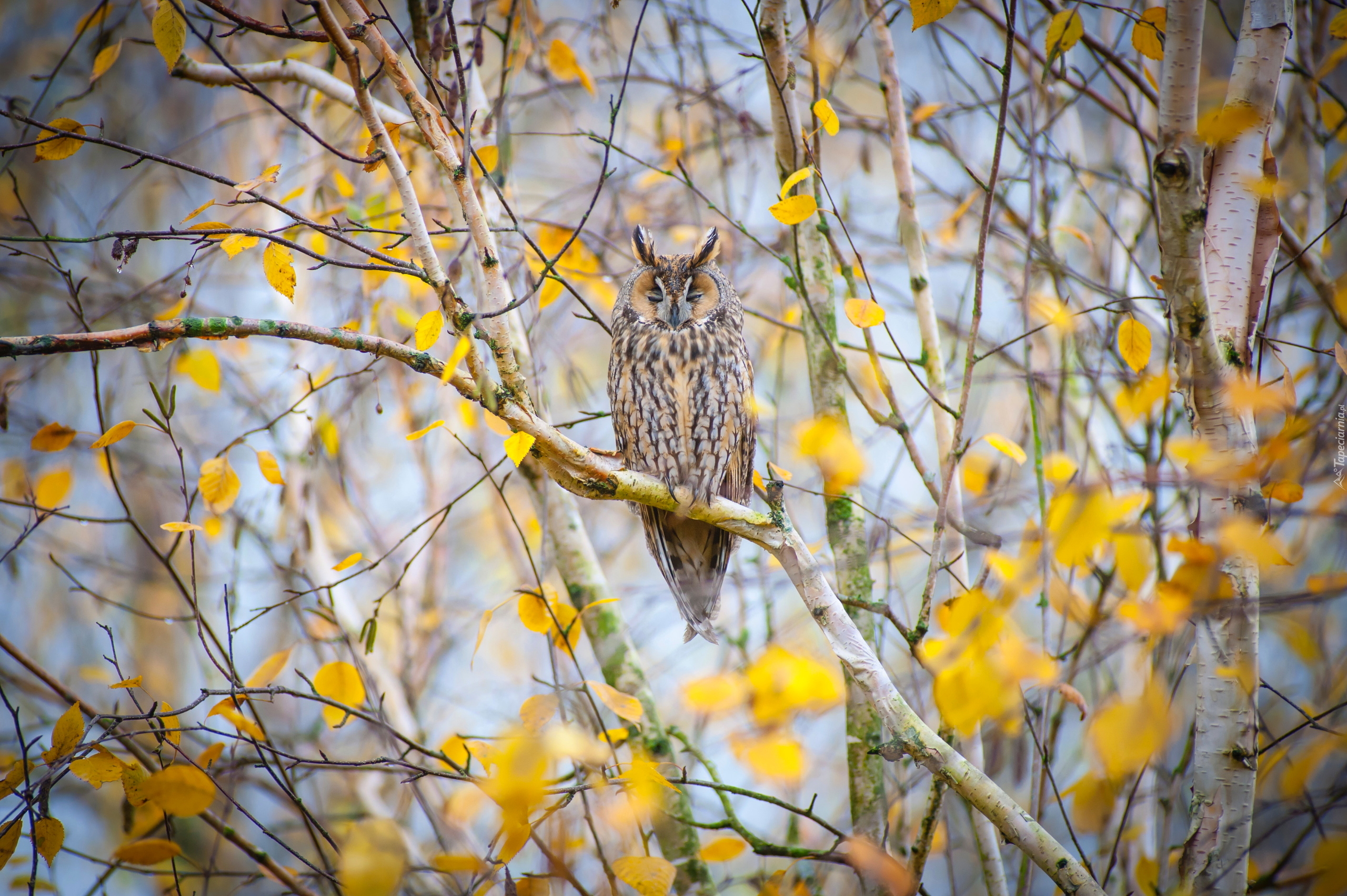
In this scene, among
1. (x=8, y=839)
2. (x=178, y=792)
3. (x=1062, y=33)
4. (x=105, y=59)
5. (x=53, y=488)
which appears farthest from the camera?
(x=53, y=488)

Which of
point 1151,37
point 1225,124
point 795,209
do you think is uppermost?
point 1151,37

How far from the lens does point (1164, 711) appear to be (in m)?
1.12

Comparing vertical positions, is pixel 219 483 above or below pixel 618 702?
above

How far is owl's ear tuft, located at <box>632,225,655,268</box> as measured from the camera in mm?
2893

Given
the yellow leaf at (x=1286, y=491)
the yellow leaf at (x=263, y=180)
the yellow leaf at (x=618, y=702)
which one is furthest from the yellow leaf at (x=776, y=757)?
the yellow leaf at (x=263, y=180)

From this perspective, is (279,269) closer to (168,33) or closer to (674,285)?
(168,33)

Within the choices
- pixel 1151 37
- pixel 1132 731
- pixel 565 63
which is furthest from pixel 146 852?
pixel 1151 37

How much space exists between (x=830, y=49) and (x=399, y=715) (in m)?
3.80

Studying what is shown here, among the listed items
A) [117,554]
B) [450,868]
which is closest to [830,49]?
[450,868]

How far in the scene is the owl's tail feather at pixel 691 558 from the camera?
286 cm

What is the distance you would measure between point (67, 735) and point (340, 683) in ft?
2.01

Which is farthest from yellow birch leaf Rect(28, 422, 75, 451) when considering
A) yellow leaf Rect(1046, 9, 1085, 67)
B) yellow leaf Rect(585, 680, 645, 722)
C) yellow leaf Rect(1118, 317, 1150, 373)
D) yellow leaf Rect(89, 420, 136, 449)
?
yellow leaf Rect(1118, 317, 1150, 373)

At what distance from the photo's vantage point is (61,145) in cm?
181

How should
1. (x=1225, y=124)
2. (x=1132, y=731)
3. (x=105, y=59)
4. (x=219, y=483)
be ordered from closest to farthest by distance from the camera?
(x=1132, y=731) < (x=1225, y=124) < (x=105, y=59) < (x=219, y=483)
